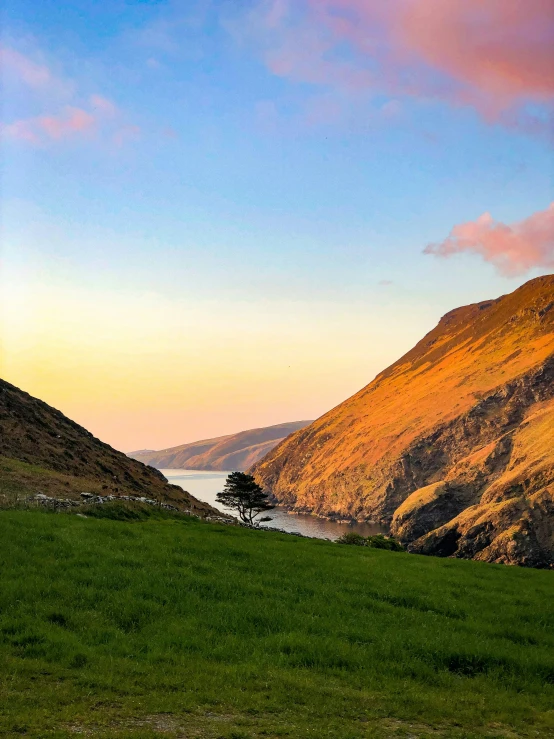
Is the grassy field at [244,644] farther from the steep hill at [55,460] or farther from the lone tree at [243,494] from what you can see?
the lone tree at [243,494]

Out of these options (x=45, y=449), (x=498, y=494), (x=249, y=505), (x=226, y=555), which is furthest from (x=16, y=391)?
(x=498, y=494)

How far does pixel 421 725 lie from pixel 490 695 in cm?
317

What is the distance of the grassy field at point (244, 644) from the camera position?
457 inches

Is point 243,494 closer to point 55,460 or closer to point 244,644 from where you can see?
point 55,460

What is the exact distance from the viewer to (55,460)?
50.8m

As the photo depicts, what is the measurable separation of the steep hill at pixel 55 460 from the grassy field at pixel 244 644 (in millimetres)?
9466

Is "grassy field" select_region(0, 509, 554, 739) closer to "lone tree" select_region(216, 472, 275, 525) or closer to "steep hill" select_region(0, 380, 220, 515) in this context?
"steep hill" select_region(0, 380, 220, 515)

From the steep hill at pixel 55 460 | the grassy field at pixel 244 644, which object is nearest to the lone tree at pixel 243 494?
the steep hill at pixel 55 460

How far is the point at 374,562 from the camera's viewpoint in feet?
92.5

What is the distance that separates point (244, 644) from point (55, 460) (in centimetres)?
3997

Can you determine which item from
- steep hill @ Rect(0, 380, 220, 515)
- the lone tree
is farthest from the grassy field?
the lone tree

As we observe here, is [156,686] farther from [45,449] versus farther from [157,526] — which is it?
[45,449]

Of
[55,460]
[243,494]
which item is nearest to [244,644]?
[55,460]

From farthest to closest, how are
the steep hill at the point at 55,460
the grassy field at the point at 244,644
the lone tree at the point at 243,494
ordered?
the lone tree at the point at 243,494 → the steep hill at the point at 55,460 → the grassy field at the point at 244,644
